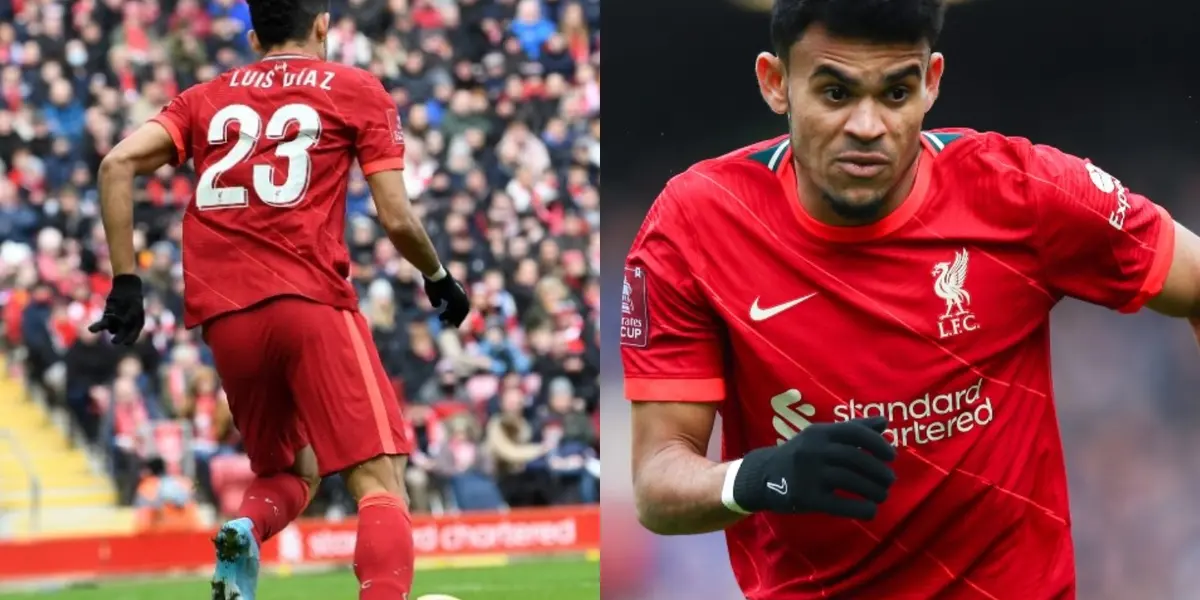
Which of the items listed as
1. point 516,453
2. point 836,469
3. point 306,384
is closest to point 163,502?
point 516,453

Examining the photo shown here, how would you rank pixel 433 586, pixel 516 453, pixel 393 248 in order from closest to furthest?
pixel 433 586 < pixel 516 453 < pixel 393 248

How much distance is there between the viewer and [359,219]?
1412 cm

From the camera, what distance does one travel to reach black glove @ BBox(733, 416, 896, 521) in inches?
89.8

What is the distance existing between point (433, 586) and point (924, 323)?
779cm

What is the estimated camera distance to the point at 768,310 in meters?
2.82

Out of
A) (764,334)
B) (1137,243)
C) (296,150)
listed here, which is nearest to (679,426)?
(764,334)

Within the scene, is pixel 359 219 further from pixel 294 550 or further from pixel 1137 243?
pixel 1137 243

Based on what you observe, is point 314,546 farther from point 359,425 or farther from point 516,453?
point 359,425

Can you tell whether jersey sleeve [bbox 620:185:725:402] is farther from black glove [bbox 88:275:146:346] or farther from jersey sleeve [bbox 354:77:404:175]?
black glove [bbox 88:275:146:346]

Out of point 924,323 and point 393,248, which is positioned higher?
point 924,323

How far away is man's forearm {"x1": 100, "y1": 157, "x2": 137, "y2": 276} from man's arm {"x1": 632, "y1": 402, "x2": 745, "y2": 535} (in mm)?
3117

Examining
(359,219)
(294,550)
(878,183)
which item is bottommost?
(294,550)

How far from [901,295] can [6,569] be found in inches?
412

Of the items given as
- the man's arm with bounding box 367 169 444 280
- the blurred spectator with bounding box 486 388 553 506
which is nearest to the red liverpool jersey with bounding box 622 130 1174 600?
the man's arm with bounding box 367 169 444 280
